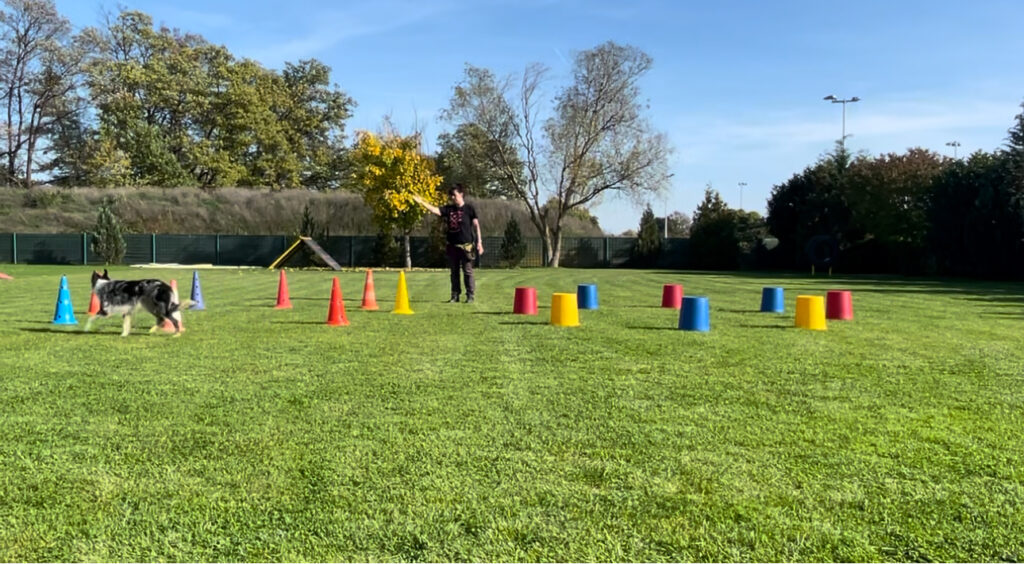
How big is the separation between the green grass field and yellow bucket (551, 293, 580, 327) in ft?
5.16

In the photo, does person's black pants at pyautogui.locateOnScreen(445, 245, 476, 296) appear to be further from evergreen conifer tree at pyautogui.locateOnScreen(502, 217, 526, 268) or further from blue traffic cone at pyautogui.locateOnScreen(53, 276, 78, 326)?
evergreen conifer tree at pyautogui.locateOnScreen(502, 217, 526, 268)

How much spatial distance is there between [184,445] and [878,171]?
119 feet

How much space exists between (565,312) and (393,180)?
2525cm

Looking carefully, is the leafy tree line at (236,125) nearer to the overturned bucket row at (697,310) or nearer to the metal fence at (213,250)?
the metal fence at (213,250)

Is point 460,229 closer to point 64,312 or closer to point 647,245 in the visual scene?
point 64,312

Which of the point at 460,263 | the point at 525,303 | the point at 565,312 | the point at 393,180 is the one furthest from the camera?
the point at 393,180

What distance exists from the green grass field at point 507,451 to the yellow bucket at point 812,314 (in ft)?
4.53

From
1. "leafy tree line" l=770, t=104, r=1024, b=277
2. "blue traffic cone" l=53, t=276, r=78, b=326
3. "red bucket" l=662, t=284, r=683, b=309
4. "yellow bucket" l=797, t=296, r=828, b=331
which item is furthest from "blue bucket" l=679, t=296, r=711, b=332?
"leafy tree line" l=770, t=104, r=1024, b=277

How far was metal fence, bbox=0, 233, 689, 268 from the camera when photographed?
37.8 meters

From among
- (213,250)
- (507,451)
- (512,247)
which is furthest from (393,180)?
(507,451)

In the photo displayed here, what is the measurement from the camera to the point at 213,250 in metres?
38.8

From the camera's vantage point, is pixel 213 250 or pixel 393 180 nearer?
pixel 393 180

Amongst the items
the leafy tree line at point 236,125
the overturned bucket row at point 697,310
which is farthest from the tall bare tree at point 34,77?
the overturned bucket row at point 697,310

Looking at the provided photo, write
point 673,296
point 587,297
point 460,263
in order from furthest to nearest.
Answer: point 460,263 → point 673,296 → point 587,297
